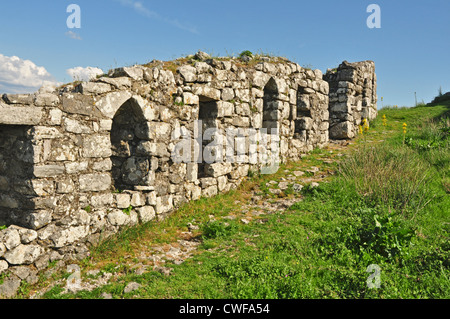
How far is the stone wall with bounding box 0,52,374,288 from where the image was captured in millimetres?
4453

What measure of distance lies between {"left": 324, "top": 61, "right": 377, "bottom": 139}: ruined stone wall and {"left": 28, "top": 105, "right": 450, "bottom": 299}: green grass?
4721mm

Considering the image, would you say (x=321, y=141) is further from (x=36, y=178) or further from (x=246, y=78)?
(x=36, y=178)

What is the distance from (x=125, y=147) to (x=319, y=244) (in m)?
3.72

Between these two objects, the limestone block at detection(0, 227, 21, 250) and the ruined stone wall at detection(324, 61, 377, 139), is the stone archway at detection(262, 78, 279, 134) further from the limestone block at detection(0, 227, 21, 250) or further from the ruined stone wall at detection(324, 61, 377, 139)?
the limestone block at detection(0, 227, 21, 250)

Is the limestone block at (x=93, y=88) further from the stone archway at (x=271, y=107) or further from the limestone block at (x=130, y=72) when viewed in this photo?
the stone archway at (x=271, y=107)

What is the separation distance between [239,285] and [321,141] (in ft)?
27.5

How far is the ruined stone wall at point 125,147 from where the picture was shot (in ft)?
14.6

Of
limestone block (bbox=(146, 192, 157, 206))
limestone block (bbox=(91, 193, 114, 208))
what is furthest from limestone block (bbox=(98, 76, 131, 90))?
limestone block (bbox=(146, 192, 157, 206))

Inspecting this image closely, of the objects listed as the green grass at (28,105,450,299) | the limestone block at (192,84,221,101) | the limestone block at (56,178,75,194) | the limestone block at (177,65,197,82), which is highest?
the limestone block at (177,65,197,82)

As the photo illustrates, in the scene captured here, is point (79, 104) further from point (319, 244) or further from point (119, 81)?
point (319, 244)

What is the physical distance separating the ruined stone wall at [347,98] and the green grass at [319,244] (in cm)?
472

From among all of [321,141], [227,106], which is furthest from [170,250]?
[321,141]

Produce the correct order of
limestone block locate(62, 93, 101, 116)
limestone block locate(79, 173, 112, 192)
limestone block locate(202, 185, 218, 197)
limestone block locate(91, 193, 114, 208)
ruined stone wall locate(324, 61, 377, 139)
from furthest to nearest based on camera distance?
ruined stone wall locate(324, 61, 377, 139), limestone block locate(202, 185, 218, 197), limestone block locate(91, 193, 114, 208), limestone block locate(79, 173, 112, 192), limestone block locate(62, 93, 101, 116)

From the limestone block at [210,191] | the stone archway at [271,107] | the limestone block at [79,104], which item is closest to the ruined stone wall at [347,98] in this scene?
the stone archway at [271,107]
